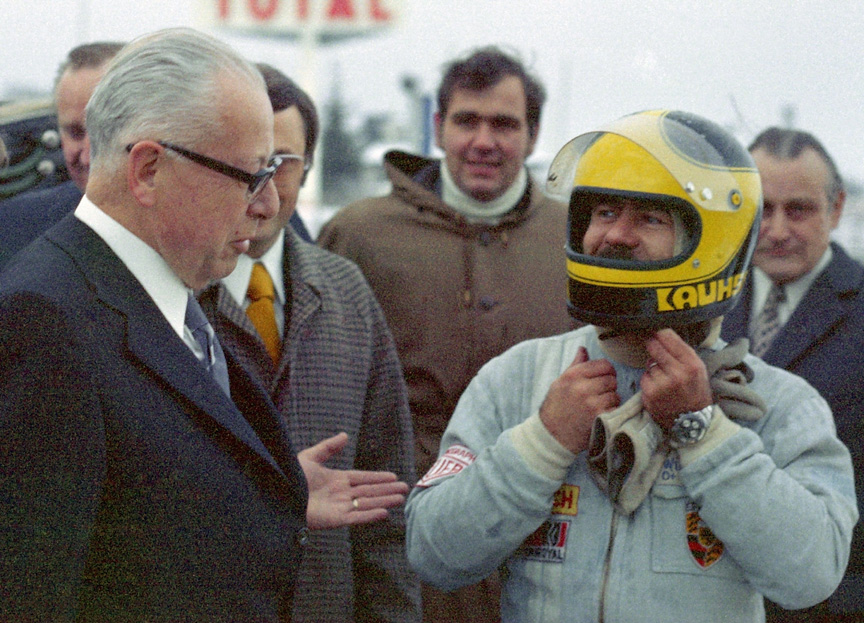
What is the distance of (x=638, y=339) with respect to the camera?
7.41 feet

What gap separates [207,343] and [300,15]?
127 feet

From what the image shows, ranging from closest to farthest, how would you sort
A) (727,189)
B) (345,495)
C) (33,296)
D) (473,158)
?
(33,296) → (727,189) → (345,495) → (473,158)

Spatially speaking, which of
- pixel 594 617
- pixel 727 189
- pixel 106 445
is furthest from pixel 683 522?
pixel 106 445

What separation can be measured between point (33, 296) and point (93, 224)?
281mm

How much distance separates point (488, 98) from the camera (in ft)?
12.9

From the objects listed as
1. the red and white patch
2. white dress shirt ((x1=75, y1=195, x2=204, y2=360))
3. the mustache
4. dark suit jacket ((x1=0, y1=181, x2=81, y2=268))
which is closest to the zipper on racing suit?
the red and white patch

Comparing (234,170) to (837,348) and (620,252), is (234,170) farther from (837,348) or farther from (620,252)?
(837,348)

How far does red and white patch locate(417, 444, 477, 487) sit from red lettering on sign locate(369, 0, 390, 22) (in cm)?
3647

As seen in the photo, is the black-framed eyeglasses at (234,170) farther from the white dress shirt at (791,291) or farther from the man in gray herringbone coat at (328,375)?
the white dress shirt at (791,291)

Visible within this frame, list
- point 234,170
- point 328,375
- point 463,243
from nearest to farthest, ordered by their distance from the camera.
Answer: point 234,170 < point 328,375 < point 463,243

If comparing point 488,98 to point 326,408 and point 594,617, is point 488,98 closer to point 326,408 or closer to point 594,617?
point 326,408

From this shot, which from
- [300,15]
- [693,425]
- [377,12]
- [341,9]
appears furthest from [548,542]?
[300,15]

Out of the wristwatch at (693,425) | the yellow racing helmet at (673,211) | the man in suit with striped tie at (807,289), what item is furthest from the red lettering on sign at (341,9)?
the wristwatch at (693,425)

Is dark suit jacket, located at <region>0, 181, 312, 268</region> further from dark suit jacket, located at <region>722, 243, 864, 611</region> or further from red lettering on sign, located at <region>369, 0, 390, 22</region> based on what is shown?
red lettering on sign, located at <region>369, 0, 390, 22</region>
